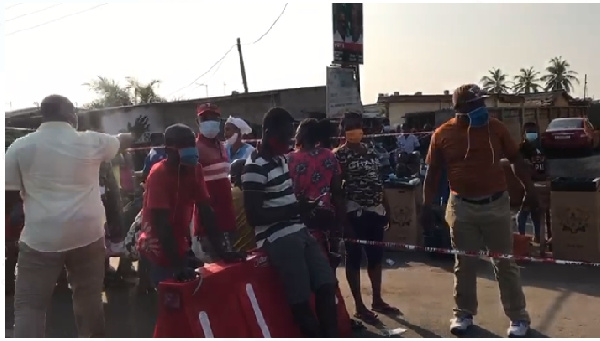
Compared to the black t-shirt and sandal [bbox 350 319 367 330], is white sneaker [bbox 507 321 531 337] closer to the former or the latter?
sandal [bbox 350 319 367 330]

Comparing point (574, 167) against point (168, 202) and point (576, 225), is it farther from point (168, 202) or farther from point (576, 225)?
point (168, 202)

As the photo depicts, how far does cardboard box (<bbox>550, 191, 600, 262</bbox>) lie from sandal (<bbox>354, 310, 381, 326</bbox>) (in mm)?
2906

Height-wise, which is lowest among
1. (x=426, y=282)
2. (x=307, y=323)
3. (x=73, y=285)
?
(x=426, y=282)

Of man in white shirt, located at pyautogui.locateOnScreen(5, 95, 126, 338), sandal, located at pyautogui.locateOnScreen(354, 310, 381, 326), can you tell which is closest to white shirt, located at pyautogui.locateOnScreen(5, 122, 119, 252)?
man in white shirt, located at pyautogui.locateOnScreen(5, 95, 126, 338)

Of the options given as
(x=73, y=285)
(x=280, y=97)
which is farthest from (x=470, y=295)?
(x=280, y=97)

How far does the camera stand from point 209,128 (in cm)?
544

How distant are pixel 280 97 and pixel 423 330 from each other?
53.1ft

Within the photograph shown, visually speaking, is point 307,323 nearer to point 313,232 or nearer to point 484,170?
point 313,232

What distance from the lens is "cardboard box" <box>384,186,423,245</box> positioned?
28.1 ft

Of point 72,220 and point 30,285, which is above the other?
point 72,220

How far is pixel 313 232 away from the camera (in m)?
4.96

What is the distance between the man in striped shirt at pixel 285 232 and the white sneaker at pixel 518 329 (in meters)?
1.62

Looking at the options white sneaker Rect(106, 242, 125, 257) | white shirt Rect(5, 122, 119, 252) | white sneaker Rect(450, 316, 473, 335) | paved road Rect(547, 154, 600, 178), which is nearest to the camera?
white shirt Rect(5, 122, 119, 252)

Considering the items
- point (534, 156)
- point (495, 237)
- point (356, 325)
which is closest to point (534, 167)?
point (534, 156)
